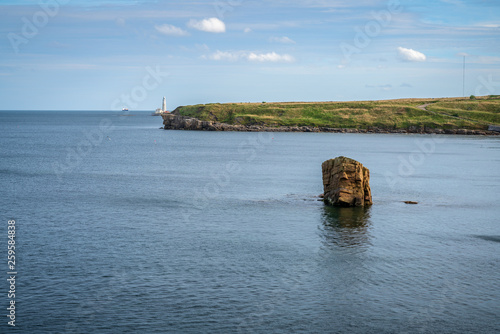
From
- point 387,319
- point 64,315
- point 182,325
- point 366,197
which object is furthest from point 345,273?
point 366,197

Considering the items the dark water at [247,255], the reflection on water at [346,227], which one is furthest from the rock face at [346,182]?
the dark water at [247,255]

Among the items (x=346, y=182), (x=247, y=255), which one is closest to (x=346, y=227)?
(x=346, y=182)

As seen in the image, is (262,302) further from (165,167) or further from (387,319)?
(165,167)

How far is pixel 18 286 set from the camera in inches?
1422

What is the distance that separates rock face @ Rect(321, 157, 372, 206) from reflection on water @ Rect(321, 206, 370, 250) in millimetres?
1242

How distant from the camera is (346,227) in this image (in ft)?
183

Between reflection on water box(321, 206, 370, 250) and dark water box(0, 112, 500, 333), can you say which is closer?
dark water box(0, 112, 500, 333)

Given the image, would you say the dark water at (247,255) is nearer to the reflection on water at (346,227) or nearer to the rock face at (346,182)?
the reflection on water at (346,227)

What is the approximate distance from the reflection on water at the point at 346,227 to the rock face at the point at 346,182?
1.24m

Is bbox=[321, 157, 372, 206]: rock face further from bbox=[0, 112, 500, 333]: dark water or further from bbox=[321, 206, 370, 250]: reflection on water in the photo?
bbox=[0, 112, 500, 333]: dark water

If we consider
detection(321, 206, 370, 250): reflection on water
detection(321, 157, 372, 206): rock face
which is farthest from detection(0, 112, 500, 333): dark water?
detection(321, 157, 372, 206): rock face

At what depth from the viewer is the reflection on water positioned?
163 feet

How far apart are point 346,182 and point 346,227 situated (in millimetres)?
12161

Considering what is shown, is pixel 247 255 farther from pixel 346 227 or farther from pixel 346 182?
pixel 346 182
